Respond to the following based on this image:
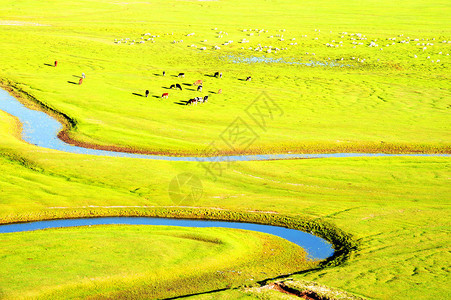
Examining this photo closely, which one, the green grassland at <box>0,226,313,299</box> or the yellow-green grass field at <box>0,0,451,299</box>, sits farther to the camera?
the yellow-green grass field at <box>0,0,451,299</box>

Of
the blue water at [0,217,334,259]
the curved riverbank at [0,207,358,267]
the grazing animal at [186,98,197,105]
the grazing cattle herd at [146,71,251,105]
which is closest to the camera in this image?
the blue water at [0,217,334,259]

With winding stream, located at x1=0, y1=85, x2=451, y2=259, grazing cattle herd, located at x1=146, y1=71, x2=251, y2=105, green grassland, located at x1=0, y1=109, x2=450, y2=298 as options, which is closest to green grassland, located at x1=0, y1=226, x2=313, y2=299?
winding stream, located at x1=0, y1=85, x2=451, y2=259

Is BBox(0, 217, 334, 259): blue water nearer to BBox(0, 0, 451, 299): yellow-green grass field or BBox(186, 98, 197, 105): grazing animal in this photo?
BBox(0, 0, 451, 299): yellow-green grass field

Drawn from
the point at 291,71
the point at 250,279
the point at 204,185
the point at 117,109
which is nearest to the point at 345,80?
the point at 291,71

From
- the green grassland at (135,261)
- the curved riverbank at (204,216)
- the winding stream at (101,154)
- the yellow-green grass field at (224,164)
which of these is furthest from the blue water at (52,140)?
the green grassland at (135,261)

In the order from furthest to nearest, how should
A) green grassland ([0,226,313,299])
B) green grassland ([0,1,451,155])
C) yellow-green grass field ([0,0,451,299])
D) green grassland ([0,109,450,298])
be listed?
green grassland ([0,1,451,155]), green grassland ([0,109,450,298]), yellow-green grass field ([0,0,451,299]), green grassland ([0,226,313,299])

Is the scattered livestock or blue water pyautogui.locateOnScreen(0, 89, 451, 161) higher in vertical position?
the scattered livestock

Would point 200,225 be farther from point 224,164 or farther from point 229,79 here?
point 229,79

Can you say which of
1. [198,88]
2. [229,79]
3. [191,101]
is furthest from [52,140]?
[229,79]
